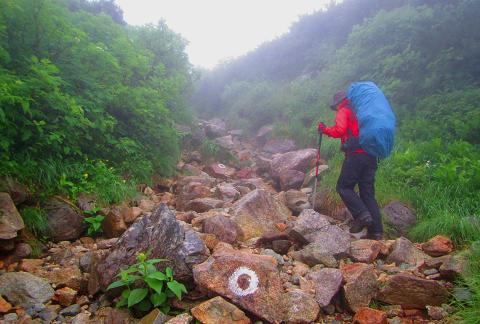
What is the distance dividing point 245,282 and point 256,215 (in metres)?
1.98

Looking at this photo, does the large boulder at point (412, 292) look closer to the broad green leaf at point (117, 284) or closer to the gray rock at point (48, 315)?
the broad green leaf at point (117, 284)

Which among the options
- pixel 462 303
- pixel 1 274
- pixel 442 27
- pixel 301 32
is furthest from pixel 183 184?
pixel 301 32

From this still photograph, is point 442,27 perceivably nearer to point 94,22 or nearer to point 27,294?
point 94,22

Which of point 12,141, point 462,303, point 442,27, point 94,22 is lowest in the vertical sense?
point 462,303

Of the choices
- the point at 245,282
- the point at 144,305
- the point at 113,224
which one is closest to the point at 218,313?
the point at 245,282

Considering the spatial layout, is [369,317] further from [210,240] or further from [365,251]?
[210,240]

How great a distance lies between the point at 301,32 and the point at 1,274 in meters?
19.6

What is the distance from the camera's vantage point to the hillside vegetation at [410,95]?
525 cm

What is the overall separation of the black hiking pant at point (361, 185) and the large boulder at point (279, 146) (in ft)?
19.3

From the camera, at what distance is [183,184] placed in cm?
665

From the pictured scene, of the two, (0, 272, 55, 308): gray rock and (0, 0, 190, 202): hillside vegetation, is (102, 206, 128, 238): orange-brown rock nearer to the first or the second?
(0, 0, 190, 202): hillside vegetation

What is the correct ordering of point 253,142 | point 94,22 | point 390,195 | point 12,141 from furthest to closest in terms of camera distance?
1. point 253,142
2. point 94,22
3. point 390,195
4. point 12,141

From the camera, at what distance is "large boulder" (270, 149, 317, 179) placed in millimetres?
7930

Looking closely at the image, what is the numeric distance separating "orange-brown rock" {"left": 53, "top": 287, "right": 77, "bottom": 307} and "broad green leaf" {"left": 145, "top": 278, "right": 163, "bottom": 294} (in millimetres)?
789
